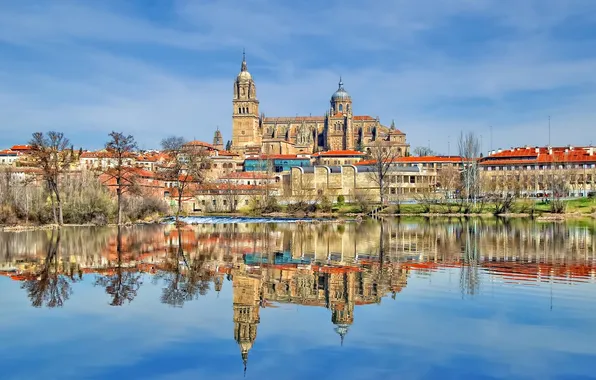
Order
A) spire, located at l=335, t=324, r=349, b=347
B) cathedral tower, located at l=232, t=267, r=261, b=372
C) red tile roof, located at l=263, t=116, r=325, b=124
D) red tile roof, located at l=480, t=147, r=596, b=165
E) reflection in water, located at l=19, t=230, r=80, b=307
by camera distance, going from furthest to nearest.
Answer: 1. red tile roof, located at l=263, t=116, r=325, b=124
2. red tile roof, located at l=480, t=147, r=596, b=165
3. reflection in water, located at l=19, t=230, r=80, b=307
4. spire, located at l=335, t=324, r=349, b=347
5. cathedral tower, located at l=232, t=267, r=261, b=372

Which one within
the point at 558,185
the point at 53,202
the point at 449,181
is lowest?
the point at 53,202

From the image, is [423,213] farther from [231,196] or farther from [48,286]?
[48,286]

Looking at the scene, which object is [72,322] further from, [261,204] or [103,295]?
[261,204]

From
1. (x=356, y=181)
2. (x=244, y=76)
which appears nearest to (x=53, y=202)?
(x=356, y=181)

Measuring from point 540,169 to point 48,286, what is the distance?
275 ft

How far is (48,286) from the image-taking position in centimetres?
1631

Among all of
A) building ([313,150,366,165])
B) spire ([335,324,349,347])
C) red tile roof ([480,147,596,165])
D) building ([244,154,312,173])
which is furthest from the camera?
building ([313,150,366,165])

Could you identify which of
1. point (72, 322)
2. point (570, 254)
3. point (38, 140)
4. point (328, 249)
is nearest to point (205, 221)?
point (38, 140)

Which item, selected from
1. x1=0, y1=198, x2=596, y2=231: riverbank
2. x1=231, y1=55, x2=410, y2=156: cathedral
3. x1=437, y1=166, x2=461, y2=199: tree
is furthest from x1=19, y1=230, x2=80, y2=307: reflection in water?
x1=231, y1=55, x2=410, y2=156: cathedral

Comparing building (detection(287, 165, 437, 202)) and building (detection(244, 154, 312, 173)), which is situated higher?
building (detection(244, 154, 312, 173))

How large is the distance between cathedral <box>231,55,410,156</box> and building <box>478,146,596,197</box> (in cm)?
2752

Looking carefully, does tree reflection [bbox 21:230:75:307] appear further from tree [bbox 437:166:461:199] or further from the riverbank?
tree [bbox 437:166:461:199]

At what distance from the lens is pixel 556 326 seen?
1152 cm

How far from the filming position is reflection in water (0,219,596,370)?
47.9 feet
